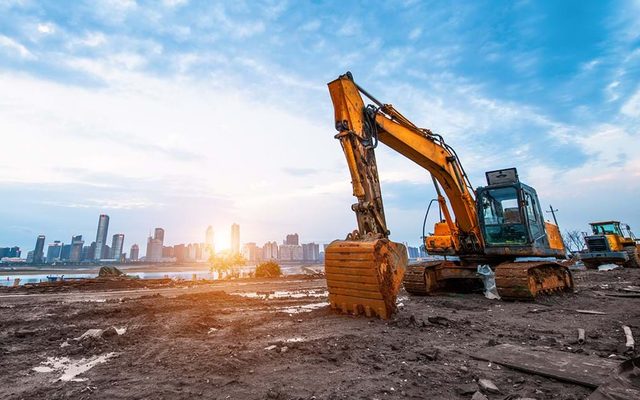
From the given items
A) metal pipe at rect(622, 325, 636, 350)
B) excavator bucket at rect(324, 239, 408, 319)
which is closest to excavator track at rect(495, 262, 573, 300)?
metal pipe at rect(622, 325, 636, 350)

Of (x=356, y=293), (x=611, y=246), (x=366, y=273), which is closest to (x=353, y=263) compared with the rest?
(x=366, y=273)

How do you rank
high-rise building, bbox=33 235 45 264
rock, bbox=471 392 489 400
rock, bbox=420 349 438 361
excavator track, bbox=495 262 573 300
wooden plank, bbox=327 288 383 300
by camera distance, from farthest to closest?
high-rise building, bbox=33 235 45 264, excavator track, bbox=495 262 573 300, wooden plank, bbox=327 288 383 300, rock, bbox=420 349 438 361, rock, bbox=471 392 489 400

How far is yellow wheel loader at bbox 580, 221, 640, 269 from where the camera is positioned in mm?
20453

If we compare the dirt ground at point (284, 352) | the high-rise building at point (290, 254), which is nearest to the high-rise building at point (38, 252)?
the high-rise building at point (290, 254)

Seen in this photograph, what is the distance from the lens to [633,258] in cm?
2150

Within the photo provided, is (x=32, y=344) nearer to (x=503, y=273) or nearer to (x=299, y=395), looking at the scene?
(x=299, y=395)

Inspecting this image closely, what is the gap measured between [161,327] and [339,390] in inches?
166

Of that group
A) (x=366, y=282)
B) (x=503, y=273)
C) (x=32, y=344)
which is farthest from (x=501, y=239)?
(x=32, y=344)

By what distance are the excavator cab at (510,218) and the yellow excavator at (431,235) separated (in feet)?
0.09

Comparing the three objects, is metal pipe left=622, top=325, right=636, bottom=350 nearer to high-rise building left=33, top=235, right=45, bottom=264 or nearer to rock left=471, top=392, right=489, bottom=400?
rock left=471, top=392, right=489, bottom=400

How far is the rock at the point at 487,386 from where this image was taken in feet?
9.57

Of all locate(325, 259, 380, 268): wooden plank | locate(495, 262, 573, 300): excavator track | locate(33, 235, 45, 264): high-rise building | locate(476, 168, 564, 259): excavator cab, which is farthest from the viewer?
locate(33, 235, 45, 264): high-rise building

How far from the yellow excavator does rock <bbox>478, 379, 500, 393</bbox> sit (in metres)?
2.43

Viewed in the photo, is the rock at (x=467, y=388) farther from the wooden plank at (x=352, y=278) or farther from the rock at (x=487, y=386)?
the wooden plank at (x=352, y=278)
